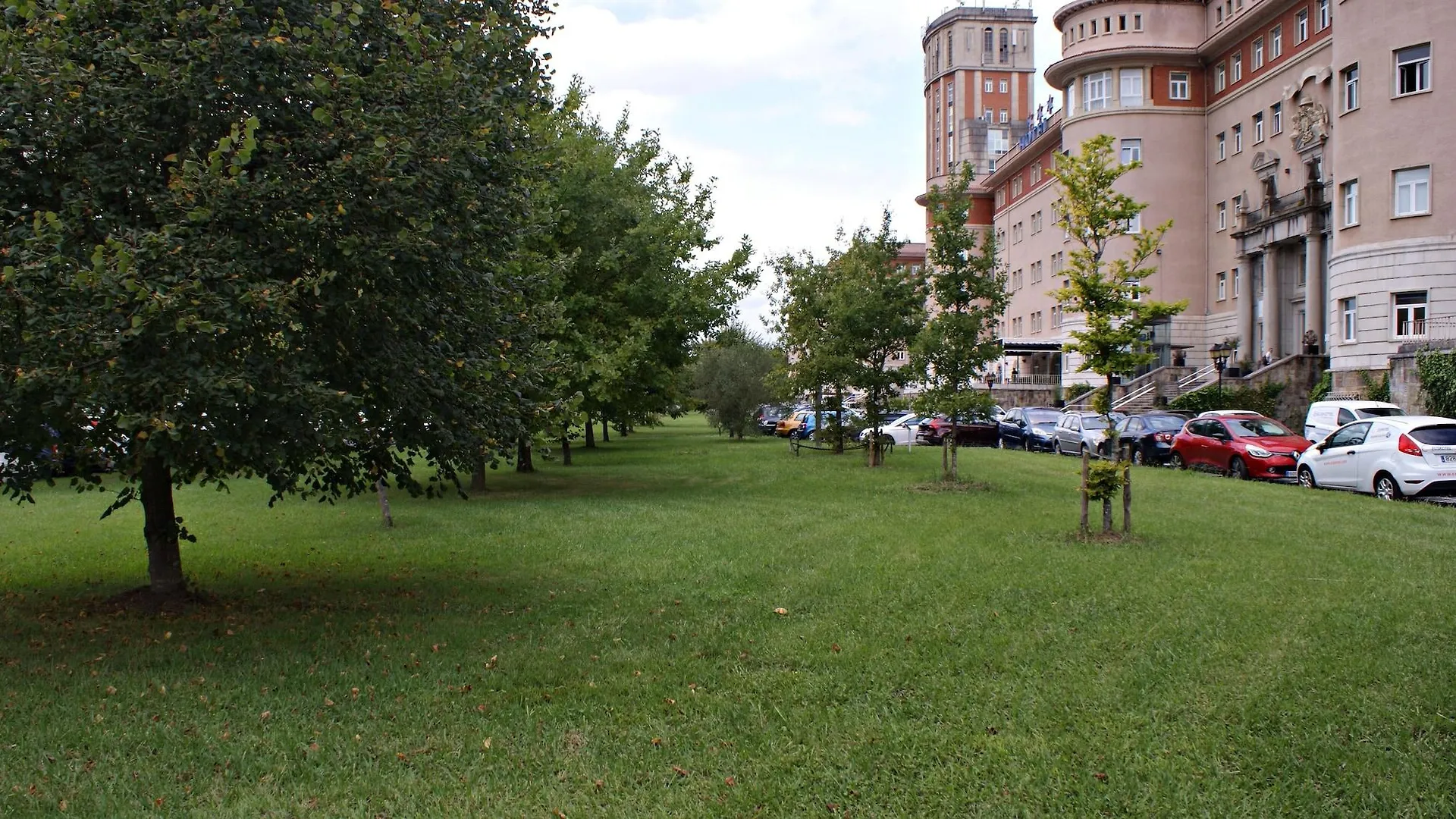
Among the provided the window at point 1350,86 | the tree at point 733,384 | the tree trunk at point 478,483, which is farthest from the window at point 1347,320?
the tree trunk at point 478,483

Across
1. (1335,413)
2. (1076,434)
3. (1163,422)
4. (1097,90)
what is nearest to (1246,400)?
(1076,434)

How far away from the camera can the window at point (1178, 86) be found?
5559 cm

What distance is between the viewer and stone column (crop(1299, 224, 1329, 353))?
44.0 metres

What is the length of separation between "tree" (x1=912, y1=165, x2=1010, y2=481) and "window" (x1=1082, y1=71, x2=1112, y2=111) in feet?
131

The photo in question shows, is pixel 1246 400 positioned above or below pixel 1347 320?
below

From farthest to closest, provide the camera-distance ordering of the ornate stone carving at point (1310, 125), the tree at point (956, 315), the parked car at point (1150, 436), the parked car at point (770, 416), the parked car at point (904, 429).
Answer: the parked car at point (770, 416), the parked car at point (904, 429), the ornate stone carving at point (1310, 125), the parked car at point (1150, 436), the tree at point (956, 315)

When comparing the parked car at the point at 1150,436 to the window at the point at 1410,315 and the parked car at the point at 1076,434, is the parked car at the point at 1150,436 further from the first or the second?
the window at the point at 1410,315

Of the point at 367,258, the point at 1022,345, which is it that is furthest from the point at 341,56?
the point at 1022,345

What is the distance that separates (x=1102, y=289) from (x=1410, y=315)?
2930 centimetres

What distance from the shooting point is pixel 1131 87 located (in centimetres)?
5638

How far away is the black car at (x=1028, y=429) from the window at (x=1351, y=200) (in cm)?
1157

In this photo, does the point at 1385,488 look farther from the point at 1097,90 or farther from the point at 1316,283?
the point at 1097,90

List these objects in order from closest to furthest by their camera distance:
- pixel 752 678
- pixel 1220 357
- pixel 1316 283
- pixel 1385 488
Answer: pixel 752 678 < pixel 1385 488 < pixel 1220 357 < pixel 1316 283

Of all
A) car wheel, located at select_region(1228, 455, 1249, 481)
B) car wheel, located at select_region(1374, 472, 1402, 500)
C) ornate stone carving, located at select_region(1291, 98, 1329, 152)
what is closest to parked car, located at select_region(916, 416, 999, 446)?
ornate stone carving, located at select_region(1291, 98, 1329, 152)
